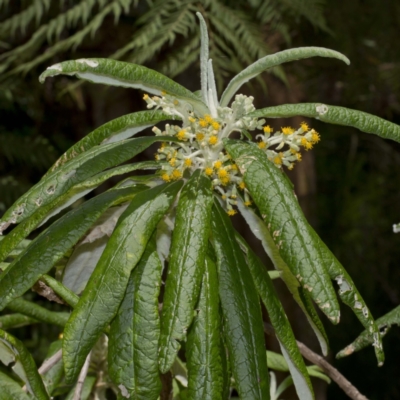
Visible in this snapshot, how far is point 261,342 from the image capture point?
0.74 meters

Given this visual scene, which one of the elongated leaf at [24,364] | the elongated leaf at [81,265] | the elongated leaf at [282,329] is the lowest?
the elongated leaf at [24,364]

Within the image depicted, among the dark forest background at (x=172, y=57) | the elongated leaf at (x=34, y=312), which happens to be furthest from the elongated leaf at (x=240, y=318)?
the dark forest background at (x=172, y=57)

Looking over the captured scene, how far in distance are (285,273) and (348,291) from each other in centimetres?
14

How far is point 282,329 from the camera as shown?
756 mm

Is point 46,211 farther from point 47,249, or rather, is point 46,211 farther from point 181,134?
point 181,134

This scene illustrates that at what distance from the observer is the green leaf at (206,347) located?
70 cm

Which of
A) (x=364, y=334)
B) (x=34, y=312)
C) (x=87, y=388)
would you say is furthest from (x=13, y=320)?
(x=364, y=334)

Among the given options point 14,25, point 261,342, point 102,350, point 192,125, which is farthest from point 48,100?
point 261,342

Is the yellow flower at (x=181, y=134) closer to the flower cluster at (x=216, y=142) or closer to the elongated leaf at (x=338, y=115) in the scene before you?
the flower cluster at (x=216, y=142)

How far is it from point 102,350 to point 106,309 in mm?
487

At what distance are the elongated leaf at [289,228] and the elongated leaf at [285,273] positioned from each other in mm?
151

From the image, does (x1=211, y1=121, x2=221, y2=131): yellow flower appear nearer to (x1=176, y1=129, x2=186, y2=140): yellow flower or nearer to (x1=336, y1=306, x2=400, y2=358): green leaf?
(x1=176, y1=129, x2=186, y2=140): yellow flower

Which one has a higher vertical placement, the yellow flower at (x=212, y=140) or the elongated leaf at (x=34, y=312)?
the yellow flower at (x=212, y=140)

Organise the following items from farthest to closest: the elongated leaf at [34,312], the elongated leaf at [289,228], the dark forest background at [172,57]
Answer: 1. the dark forest background at [172,57]
2. the elongated leaf at [34,312]
3. the elongated leaf at [289,228]
